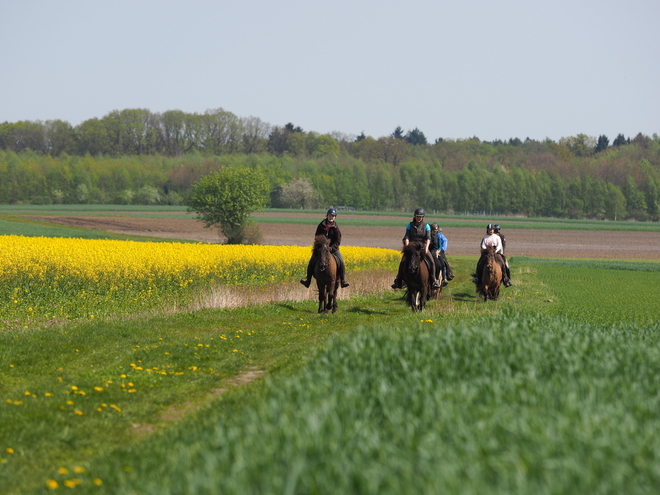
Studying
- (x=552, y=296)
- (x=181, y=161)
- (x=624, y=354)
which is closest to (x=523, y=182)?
(x=181, y=161)

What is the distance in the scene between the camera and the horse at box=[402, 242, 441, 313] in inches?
702

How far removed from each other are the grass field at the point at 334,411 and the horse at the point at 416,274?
329 cm

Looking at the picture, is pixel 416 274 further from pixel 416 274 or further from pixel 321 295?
pixel 321 295

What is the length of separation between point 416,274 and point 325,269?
234cm

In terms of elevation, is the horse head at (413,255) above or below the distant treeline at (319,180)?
below

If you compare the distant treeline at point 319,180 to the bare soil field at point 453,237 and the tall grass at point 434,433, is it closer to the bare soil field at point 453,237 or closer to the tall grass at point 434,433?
the bare soil field at point 453,237

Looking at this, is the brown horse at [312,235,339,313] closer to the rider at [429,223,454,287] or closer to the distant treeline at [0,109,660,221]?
the rider at [429,223,454,287]

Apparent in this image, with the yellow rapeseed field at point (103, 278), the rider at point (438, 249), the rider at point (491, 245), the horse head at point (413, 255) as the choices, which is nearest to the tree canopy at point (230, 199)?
the yellow rapeseed field at point (103, 278)

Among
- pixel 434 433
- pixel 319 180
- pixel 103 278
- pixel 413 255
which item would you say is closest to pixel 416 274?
pixel 413 255

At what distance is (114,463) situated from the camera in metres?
6.28

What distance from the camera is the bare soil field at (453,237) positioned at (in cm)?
6225

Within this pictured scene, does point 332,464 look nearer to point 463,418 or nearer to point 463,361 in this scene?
point 463,418

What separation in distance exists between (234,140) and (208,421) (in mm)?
172463

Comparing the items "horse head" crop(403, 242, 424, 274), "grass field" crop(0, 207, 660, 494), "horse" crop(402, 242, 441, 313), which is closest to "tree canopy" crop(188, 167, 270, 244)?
"horse" crop(402, 242, 441, 313)
